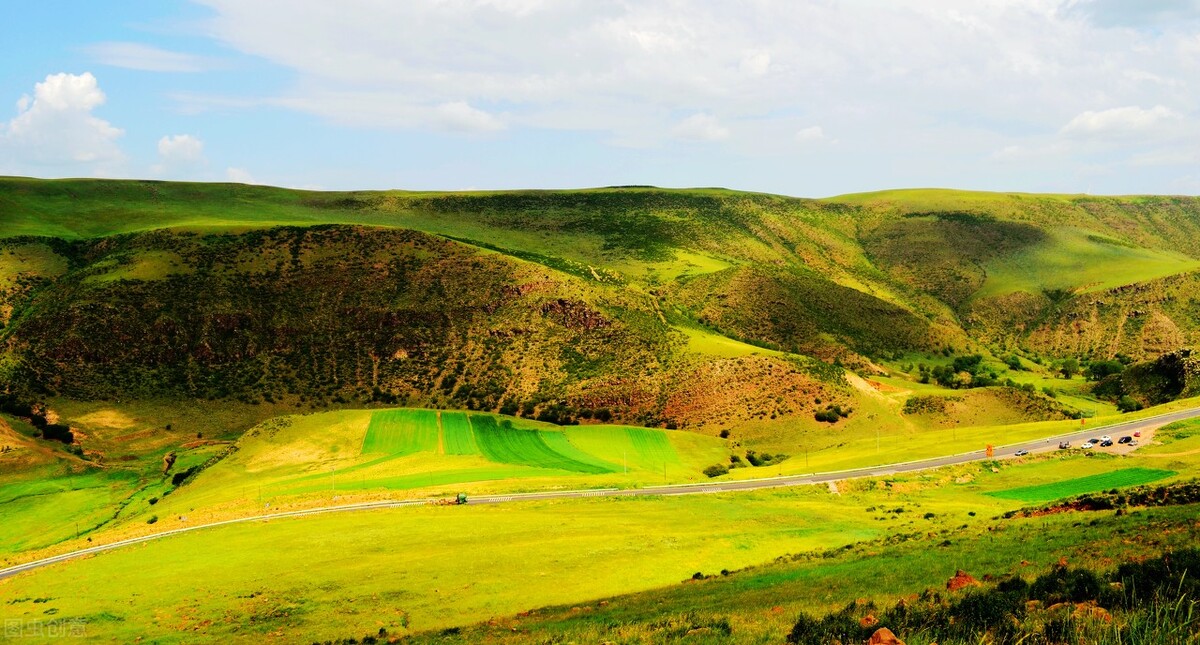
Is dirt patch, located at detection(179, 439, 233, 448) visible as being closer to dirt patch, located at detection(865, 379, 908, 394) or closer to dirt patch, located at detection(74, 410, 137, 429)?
dirt patch, located at detection(74, 410, 137, 429)

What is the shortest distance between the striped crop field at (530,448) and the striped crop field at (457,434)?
0.97 meters

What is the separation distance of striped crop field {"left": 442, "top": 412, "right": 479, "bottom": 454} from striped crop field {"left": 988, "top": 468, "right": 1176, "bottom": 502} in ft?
203

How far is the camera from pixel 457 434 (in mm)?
103938

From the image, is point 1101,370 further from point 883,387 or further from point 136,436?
point 136,436

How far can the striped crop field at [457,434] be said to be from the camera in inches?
3873

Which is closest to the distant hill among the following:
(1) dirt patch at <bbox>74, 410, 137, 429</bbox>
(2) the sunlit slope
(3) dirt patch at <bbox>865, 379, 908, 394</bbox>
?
(1) dirt patch at <bbox>74, 410, 137, 429</bbox>

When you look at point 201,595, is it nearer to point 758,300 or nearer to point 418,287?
point 418,287

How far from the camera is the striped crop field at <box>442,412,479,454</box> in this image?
3873 inches

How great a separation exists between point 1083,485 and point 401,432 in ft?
256

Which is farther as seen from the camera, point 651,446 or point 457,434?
point 457,434

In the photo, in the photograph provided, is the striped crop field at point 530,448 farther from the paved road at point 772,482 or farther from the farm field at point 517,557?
the farm field at point 517,557

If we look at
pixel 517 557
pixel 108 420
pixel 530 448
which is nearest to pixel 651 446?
pixel 530 448

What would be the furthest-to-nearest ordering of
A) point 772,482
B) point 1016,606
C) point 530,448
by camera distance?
point 530,448, point 772,482, point 1016,606

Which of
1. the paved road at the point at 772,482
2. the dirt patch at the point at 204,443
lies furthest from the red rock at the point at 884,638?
the dirt patch at the point at 204,443
